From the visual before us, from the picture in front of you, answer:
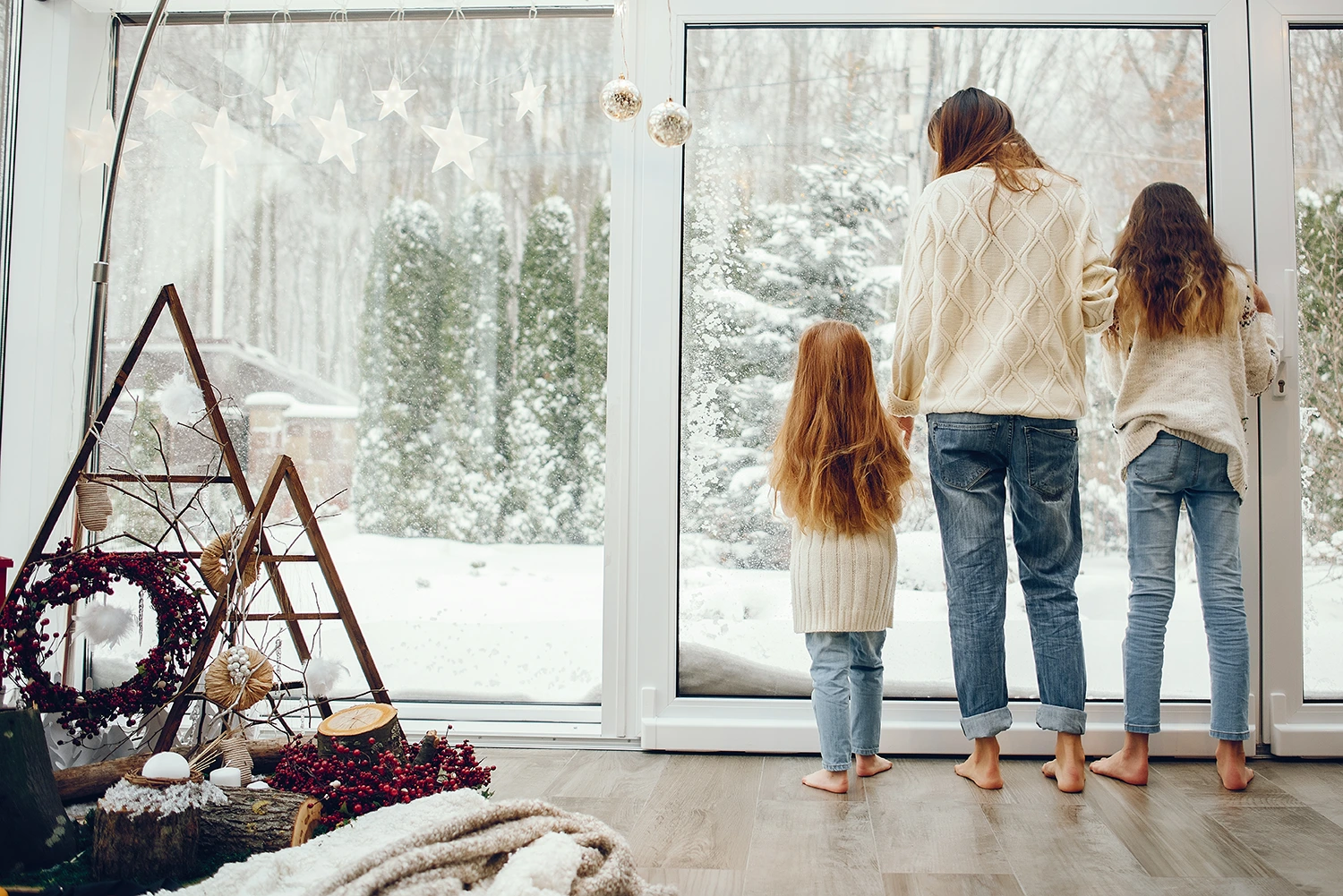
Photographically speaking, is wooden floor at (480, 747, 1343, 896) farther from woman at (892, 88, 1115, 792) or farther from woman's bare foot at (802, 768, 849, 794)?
woman at (892, 88, 1115, 792)

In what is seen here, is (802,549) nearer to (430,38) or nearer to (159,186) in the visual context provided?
(430,38)

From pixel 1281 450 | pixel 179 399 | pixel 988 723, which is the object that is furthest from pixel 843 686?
pixel 179 399

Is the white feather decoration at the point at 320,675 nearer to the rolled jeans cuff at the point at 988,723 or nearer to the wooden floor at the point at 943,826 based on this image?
the wooden floor at the point at 943,826

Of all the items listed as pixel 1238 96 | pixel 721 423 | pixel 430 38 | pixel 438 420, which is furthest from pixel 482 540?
pixel 1238 96

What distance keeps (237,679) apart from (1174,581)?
1.89 meters

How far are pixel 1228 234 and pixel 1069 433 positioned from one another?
78 centimetres

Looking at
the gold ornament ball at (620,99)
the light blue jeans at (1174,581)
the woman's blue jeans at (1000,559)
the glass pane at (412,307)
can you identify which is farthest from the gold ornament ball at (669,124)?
the light blue jeans at (1174,581)

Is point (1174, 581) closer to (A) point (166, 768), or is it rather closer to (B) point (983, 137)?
(B) point (983, 137)

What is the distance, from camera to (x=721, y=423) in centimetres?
229

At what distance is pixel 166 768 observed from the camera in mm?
1396

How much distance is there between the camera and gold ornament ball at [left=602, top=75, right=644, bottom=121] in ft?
6.55

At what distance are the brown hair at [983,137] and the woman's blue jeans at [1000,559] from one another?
1.76 ft

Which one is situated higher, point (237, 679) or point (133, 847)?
point (237, 679)

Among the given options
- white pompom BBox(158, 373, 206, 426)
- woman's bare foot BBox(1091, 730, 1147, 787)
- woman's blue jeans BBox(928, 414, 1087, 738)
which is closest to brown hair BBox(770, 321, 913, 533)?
woman's blue jeans BBox(928, 414, 1087, 738)
